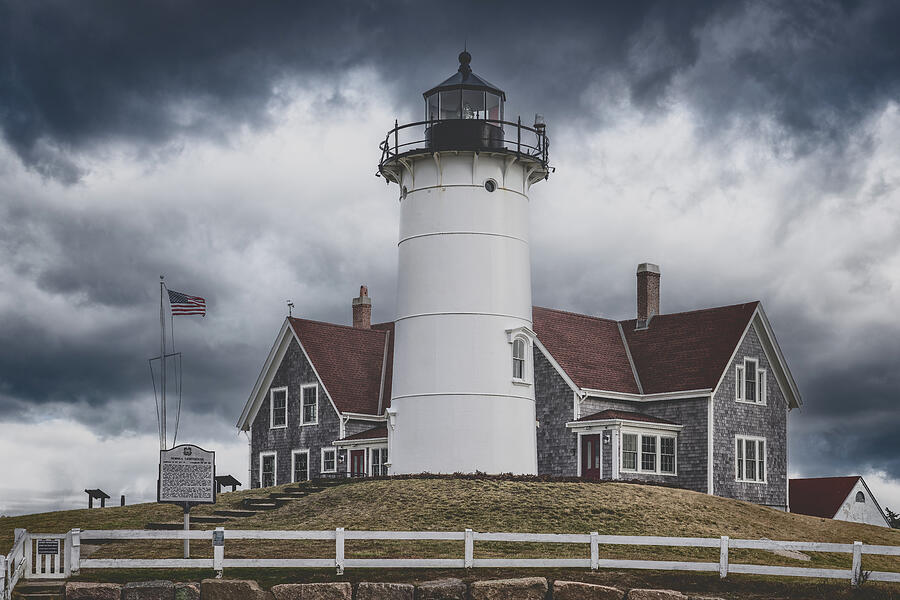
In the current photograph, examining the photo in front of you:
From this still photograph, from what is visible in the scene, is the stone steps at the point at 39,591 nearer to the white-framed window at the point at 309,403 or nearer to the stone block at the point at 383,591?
the stone block at the point at 383,591

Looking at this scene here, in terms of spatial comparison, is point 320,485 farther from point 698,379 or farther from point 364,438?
point 698,379

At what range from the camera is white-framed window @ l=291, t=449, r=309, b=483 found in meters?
45.4

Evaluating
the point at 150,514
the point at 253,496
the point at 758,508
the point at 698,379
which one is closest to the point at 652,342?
the point at 698,379

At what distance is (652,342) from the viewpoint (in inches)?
1805

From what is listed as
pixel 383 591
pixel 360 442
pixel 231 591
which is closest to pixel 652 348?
pixel 360 442

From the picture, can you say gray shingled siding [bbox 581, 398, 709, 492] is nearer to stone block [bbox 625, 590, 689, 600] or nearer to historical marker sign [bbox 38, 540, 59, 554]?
stone block [bbox 625, 590, 689, 600]

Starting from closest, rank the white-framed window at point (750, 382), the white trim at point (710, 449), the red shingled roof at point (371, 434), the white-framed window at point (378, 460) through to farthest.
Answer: the white trim at point (710, 449) → the white-framed window at point (378, 460) → the red shingled roof at point (371, 434) → the white-framed window at point (750, 382)

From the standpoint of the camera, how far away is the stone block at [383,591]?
2208cm

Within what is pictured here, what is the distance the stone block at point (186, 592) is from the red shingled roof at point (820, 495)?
30.1 m

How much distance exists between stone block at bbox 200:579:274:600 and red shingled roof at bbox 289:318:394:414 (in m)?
22.2

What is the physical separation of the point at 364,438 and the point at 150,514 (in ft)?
27.0

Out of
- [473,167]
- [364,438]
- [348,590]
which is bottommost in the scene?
[348,590]

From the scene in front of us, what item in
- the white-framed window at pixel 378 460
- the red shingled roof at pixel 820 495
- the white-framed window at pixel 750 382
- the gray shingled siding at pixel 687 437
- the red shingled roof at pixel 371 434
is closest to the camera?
the gray shingled siding at pixel 687 437

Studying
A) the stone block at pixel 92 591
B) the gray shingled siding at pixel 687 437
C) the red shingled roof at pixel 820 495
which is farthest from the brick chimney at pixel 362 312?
the stone block at pixel 92 591
